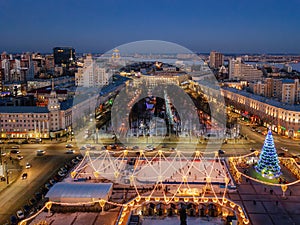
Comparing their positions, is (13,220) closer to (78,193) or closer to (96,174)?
(78,193)

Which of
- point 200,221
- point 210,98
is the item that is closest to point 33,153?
point 200,221

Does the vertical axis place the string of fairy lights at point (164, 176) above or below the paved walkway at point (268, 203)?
above

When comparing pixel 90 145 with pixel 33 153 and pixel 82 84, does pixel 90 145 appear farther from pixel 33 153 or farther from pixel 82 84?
pixel 82 84

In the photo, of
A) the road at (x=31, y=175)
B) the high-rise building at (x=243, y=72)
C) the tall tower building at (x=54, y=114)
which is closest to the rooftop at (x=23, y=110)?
the tall tower building at (x=54, y=114)

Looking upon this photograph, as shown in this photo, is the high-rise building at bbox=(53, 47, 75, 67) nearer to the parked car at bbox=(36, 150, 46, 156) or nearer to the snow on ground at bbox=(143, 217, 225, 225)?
the parked car at bbox=(36, 150, 46, 156)

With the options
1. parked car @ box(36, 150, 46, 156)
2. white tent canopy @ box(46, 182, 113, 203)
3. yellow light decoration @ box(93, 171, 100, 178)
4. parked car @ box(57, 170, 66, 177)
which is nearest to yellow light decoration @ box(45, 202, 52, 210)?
white tent canopy @ box(46, 182, 113, 203)

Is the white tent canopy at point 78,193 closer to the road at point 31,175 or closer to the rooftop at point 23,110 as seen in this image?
the road at point 31,175
